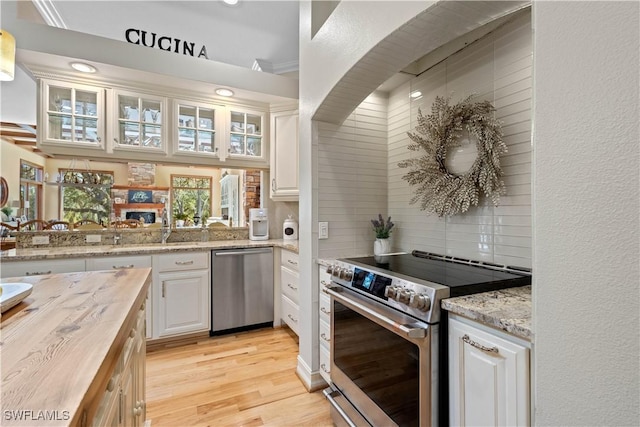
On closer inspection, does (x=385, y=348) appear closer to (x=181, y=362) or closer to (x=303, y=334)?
(x=303, y=334)

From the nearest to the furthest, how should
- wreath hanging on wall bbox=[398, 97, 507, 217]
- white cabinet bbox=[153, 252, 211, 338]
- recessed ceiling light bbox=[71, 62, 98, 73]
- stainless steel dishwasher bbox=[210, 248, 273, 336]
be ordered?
wreath hanging on wall bbox=[398, 97, 507, 217] → recessed ceiling light bbox=[71, 62, 98, 73] → white cabinet bbox=[153, 252, 211, 338] → stainless steel dishwasher bbox=[210, 248, 273, 336]

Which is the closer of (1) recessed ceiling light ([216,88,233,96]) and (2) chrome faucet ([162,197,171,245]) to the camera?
(1) recessed ceiling light ([216,88,233,96])

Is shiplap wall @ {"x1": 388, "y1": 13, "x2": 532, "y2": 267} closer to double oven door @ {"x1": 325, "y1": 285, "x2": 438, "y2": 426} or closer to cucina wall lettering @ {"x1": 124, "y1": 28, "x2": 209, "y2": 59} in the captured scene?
double oven door @ {"x1": 325, "y1": 285, "x2": 438, "y2": 426}

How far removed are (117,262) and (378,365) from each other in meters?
2.30

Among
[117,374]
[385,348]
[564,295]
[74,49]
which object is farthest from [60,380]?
[74,49]

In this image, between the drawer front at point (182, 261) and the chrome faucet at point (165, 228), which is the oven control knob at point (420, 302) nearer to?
the drawer front at point (182, 261)

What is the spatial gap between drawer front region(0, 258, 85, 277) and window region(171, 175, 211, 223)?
1795 mm

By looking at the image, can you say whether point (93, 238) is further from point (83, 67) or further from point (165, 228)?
point (83, 67)

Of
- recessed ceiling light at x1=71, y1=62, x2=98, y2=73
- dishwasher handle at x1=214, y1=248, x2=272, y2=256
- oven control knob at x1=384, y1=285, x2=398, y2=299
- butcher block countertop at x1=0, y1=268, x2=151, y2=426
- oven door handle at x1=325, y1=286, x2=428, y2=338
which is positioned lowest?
oven door handle at x1=325, y1=286, x2=428, y2=338

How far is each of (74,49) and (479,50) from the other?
2931 mm

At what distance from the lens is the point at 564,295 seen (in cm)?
62

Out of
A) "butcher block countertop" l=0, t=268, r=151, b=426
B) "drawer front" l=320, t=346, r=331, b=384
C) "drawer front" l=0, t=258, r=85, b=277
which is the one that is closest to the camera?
"butcher block countertop" l=0, t=268, r=151, b=426

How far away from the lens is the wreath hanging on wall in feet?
5.08

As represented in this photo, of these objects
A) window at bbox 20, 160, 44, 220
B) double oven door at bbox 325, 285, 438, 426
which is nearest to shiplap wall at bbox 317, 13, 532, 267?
double oven door at bbox 325, 285, 438, 426
